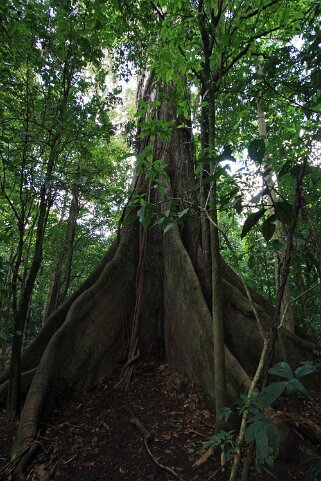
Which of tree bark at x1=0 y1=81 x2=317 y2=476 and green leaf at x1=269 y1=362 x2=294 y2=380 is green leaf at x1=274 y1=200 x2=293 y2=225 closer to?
green leaf at x1=269 y1=362 x2=294 y2=380

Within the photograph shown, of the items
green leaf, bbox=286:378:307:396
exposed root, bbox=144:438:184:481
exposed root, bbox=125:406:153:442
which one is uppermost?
green leaf, bbox=286:378:307:396

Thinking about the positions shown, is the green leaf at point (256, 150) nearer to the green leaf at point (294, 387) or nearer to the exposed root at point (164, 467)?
the green leaf at point (294, 387)

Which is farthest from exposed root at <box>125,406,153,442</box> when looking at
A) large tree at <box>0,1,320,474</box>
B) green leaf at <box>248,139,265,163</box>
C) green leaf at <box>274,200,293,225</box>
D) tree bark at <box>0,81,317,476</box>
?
green leaf at <box>248,139,265,163</box>

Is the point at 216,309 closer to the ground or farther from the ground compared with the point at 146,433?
farther from the ground

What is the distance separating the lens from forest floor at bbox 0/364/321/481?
272 cm

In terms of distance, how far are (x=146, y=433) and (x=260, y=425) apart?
90.3 inches

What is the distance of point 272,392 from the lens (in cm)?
121

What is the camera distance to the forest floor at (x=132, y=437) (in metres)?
2.72

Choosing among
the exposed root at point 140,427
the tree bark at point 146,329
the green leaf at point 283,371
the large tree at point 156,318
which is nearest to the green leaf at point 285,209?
the green leaf at point 283,371

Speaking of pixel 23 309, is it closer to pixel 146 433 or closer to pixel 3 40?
pixel 146 433

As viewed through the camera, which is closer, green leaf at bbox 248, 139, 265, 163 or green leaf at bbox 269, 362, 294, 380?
green leaf at bbox 269, 362, 294, 380

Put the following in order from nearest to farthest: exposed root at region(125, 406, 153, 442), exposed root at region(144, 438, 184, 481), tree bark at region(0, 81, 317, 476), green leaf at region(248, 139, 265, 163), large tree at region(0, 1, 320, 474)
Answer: green leaf at region(248, 139, 265, 163) → exposed root at region(144, 438, 184, 481) → exposed root at region(125, 406, 153, 442) → large tree at region(0, 1, 320, 474) → tree bark at region(0, 81, 317, 476)

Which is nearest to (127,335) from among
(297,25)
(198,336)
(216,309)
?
(198,336)

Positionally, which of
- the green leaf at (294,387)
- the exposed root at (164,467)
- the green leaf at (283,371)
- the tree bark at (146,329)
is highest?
the tree bark at (146,329)
